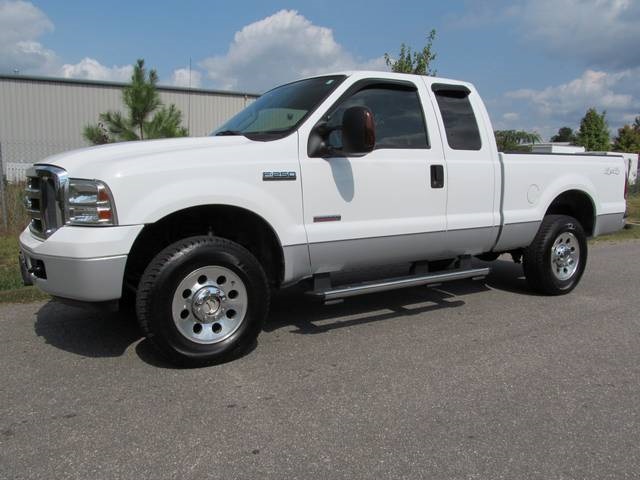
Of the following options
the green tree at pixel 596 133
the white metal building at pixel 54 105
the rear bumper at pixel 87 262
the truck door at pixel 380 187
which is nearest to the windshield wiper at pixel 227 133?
the truck door at pixel 380 187

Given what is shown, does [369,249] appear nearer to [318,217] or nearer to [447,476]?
[318,217]

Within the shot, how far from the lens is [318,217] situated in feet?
14.1

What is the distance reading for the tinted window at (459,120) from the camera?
5125mm

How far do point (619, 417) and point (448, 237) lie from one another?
86.8 inches

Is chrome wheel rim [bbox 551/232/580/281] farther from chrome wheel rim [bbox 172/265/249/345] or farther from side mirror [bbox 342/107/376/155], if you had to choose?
chrome wheel rim [bbox 172/265/249/345]

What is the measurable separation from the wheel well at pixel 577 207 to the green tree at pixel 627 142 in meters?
35.5

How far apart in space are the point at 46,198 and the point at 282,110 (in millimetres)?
1943

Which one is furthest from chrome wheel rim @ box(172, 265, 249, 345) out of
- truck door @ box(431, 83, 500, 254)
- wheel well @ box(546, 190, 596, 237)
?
wheel well @ box(546, 190, 596, 237)

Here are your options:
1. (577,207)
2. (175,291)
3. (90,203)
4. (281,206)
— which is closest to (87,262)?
(90,203)

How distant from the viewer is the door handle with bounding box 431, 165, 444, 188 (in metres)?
4.89

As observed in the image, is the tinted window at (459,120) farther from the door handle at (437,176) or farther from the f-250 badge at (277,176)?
the f-250 badge at (277,176)

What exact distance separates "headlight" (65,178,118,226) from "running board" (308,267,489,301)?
5.39 ft

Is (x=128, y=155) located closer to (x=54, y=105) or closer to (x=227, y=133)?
(x=227, y=133)

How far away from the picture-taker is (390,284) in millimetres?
4684
